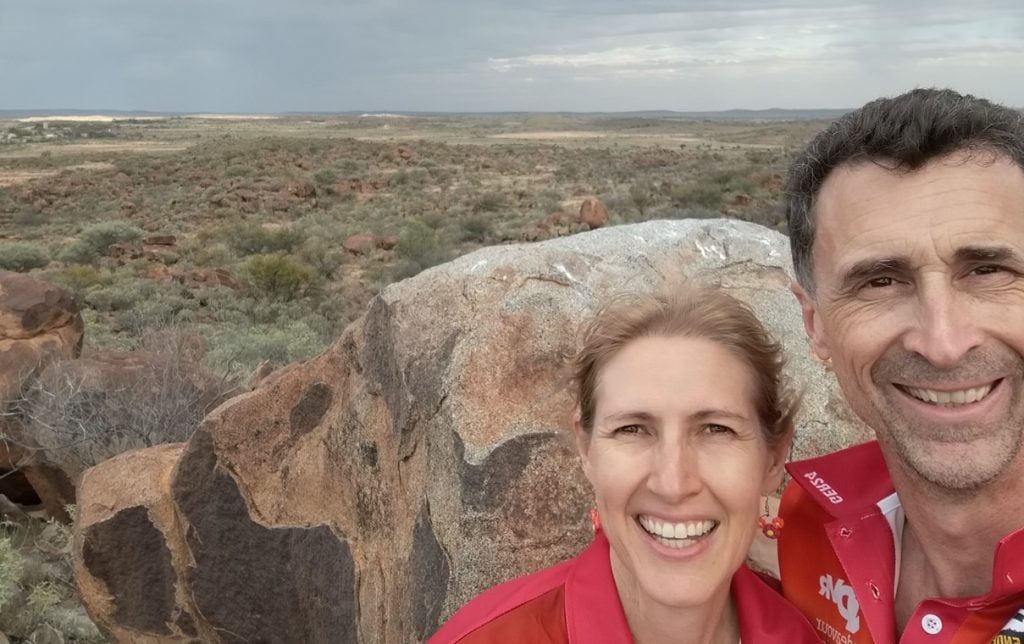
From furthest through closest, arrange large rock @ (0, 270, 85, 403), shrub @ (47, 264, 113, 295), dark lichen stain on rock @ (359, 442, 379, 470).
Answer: shrub @ (47, 264, 113, 295) → large rock @ (0, 270, 85, 403) → dark lichen stain on rock @ (359, 442, 379, 470)

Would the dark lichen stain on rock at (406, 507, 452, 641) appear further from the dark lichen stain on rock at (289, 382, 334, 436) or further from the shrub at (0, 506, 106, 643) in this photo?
the shrub at (0, 506, 106, 643)

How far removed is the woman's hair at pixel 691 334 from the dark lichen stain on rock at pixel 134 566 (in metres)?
3.18

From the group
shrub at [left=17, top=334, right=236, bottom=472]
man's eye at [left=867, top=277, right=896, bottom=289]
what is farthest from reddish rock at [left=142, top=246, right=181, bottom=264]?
man's eye at [left=867, top=277, right=896, bottom=289]

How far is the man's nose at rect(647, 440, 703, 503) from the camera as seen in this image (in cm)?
173

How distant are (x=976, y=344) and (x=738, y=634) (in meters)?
0.76

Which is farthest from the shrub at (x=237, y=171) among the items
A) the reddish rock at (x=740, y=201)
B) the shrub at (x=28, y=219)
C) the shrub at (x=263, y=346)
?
the shrub at (x=263, y=346)

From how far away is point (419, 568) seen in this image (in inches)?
127

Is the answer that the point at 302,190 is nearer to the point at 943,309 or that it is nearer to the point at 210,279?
the point at 210,279

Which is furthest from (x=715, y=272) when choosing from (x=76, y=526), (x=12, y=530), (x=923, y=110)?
(x=12, y=530)

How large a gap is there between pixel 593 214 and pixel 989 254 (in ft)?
64.7

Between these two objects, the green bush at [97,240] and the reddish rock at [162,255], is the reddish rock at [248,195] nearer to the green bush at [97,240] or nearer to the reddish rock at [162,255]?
the green bush at [97,240]

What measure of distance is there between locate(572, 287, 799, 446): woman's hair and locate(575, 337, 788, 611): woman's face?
0.03 meters

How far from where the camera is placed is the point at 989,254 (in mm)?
1751

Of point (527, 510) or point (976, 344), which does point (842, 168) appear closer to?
point (976, 344)
